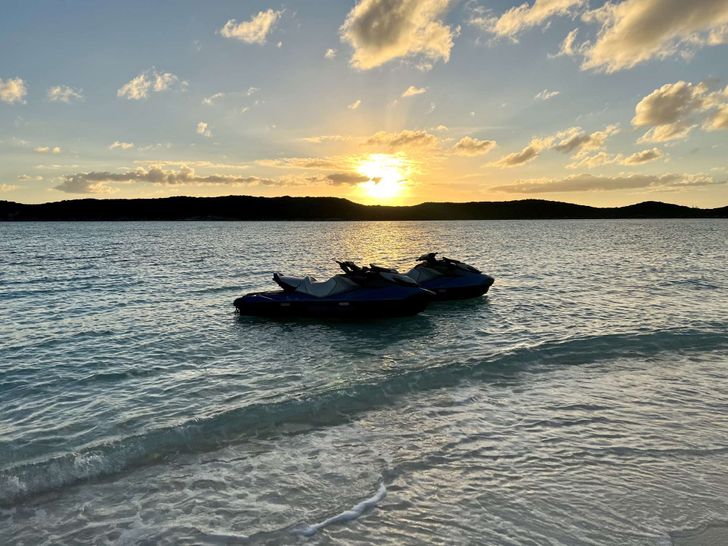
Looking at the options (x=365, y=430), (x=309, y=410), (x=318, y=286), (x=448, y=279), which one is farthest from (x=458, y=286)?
(x=365, y=430)

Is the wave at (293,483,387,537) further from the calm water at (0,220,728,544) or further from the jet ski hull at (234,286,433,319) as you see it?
the jet ski hull at (234,286,433,319)

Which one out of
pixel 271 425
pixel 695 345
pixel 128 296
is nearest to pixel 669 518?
pixel 271 425

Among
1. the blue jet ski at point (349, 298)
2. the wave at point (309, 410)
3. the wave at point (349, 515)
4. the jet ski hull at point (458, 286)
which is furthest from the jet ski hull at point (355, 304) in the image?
the wave at point (349, 515)

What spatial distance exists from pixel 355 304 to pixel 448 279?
6209 millimetres

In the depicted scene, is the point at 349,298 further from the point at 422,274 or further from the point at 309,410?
the point at 309,410

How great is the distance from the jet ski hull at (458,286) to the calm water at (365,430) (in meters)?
4.12

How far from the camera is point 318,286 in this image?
766 inches

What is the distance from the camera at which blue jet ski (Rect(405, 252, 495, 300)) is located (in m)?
22.5

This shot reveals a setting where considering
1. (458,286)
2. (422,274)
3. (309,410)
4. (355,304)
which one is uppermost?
(422,274)

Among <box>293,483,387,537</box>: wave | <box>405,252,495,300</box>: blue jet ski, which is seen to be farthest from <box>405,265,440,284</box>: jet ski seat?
<box>293,483,387,537</box>: wave

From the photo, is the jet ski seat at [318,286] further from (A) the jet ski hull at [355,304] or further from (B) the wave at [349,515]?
(B) the wave at [349,515]

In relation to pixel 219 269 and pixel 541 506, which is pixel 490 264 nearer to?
pixel 219 269

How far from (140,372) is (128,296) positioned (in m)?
13.7

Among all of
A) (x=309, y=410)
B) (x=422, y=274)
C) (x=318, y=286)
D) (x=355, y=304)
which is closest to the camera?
(x=309, y=410)
